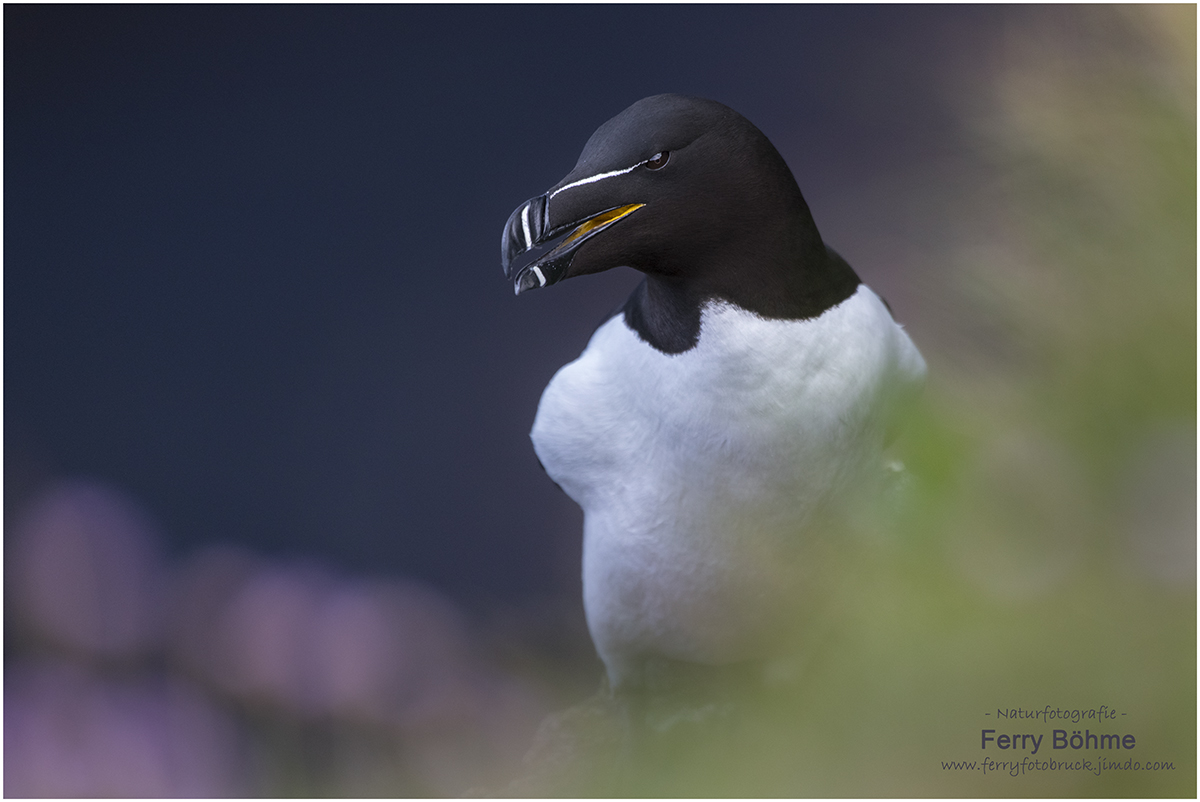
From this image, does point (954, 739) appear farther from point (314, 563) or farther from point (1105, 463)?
point (314, 563)

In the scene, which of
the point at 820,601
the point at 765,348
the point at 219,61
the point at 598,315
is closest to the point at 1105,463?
the point at 765,348

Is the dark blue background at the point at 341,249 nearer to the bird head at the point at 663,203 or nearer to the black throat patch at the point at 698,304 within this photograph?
the black throat patch at the point at 698,304

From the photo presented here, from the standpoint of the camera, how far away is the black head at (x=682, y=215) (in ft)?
4.17

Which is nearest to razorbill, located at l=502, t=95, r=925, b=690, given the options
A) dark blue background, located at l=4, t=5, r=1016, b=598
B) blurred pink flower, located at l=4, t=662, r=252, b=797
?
blurred pink flower, located at l=4, t=662, r=252, b=797

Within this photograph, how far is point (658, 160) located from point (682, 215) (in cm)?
8

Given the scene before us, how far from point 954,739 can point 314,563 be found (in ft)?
8.42

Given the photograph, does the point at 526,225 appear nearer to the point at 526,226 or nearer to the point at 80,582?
the point at 526,226

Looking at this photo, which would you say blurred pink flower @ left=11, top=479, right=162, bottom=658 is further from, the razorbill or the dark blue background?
the razorbill

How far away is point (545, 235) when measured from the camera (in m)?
1.27

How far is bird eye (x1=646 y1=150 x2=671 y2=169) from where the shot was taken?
129cm

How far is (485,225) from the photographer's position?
9.64ft

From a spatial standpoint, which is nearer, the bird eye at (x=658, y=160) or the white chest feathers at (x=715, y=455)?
the bird eye at (x=658, y=160)

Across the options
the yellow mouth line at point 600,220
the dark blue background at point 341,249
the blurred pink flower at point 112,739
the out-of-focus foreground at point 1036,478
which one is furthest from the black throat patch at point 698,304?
the dark blue background at point 341,249

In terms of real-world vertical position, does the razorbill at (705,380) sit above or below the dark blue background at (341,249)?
below
